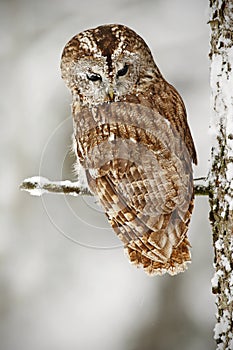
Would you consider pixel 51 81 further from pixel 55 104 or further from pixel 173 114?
pixel 173 114

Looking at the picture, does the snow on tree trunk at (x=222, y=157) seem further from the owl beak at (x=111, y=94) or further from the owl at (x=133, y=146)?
the owl beak at (x=111, y=94)

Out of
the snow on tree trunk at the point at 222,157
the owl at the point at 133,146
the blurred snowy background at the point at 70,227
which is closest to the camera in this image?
the snow on tree trunk at the point at 222,157

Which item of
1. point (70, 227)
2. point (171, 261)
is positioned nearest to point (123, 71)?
point (171, 261)

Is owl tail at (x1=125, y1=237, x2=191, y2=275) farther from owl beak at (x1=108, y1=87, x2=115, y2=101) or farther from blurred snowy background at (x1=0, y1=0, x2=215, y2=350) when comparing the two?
blurred snowy background at (x1=0, y1=0, x2=215, y2=350)

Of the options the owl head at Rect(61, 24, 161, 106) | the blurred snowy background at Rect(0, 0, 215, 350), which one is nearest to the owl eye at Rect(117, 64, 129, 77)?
the owl head at Rect(61, 24, 161, 106)

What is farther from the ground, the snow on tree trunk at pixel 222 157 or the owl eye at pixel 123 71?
the owl eye at pixel 123 71

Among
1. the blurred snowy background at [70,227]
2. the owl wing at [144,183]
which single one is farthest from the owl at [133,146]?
the blurred snowy background at [70,227]

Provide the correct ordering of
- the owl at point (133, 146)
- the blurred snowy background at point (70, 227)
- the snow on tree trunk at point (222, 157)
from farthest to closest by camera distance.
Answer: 1. the blurred snowy background at point (70, 227)
2. the owl at point (133, 146)
3. the snow on tree trunk at point (222, 157)
